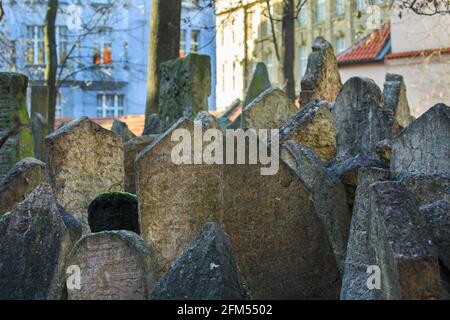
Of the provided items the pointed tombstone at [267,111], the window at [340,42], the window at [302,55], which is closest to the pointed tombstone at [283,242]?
the pointed tombstone at [267,111]

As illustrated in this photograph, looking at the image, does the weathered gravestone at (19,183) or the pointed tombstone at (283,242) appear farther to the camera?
the weathered gravestone at (19,183)

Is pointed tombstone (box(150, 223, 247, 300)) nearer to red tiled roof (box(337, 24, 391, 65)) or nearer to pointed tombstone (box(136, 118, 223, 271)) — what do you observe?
pointed tombstone (box(136, 118, 223, 271))

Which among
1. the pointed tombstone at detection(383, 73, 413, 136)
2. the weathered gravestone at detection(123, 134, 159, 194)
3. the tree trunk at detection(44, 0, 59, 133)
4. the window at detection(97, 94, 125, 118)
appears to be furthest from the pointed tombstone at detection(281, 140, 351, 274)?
the window at detection(97, 94, 125, 118)

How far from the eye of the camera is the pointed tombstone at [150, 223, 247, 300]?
15.6 ft

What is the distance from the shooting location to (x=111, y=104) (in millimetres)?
52031

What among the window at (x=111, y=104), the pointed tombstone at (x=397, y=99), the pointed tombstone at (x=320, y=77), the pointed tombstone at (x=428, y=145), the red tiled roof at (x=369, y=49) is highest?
the red tiled roof at (x=369, y=49)

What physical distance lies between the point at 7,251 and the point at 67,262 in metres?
0.35

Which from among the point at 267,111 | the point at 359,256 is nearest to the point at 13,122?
the point at 267,111

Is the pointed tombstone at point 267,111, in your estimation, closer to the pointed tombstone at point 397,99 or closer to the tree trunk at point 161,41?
the pointed tombstone at point 397,99

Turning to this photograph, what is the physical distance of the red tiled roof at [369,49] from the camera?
3584 cm

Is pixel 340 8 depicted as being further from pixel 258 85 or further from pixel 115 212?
pixel 115 212

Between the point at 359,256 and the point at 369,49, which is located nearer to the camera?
the point at 359,256

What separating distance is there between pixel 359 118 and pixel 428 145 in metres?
1.98

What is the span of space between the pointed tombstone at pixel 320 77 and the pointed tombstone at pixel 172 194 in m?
5.39
